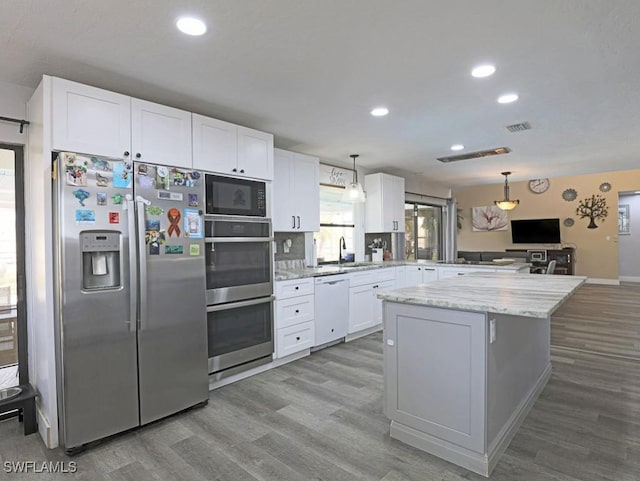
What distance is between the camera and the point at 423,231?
8.13m

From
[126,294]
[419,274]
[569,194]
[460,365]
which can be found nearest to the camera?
[460,365]

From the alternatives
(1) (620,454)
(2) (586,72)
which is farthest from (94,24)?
(1) (620,454)

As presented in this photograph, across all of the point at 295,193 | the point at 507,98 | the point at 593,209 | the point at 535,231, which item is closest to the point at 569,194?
the point at 593,209

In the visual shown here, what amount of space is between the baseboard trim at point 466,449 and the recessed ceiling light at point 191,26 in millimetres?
2654

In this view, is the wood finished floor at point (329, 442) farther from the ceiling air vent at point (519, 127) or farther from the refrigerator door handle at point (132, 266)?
the ceiling air vent at point (519, 127)

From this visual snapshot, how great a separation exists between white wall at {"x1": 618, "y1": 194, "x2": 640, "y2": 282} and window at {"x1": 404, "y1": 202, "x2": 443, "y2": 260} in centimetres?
545

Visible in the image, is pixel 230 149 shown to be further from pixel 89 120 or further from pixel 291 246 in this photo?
pixel 291 246

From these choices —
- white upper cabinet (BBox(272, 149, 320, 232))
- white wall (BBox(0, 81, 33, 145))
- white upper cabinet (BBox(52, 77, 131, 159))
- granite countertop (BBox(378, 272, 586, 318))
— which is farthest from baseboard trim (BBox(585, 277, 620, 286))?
white wall (BBox(0, 81, 33, 145))

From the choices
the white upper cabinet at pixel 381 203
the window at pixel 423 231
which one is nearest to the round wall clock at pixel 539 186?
the window at pixel 423 231

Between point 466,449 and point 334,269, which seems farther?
point 334,269

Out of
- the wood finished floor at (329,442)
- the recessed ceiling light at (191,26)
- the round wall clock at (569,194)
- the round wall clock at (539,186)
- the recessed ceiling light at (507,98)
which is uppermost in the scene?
the round wall clock at (539,186)

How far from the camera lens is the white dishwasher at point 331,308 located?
4168 millimetres

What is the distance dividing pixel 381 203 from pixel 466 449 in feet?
13.5

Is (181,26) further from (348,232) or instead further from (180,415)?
(348,232)
